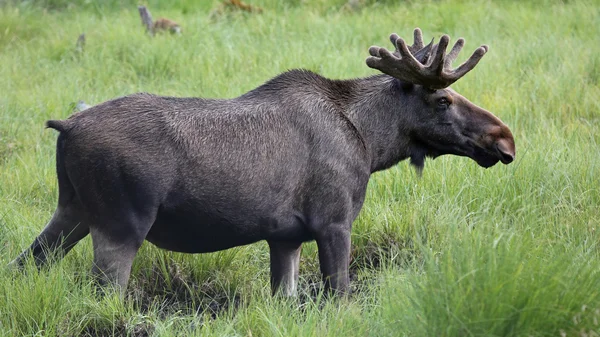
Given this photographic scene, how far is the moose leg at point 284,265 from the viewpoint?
4.96m

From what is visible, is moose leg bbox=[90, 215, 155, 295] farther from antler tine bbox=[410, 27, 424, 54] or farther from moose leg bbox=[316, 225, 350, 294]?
antler tine bbox=[410, 27, 424, 54]

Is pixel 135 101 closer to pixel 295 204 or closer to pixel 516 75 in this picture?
pixel 295 204

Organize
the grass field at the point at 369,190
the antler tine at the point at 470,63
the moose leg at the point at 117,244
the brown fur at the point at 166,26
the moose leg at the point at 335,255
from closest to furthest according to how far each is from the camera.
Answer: the grass field at the point at 369,190 < the moose leg at the point at 117,244 < the moose leg at the point at 335,255 < the antler tine at the point at 470,63 < the brown fur at the point at 166,26

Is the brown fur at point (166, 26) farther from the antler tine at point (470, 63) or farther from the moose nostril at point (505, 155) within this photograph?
the moose nostril at point (505, 155)

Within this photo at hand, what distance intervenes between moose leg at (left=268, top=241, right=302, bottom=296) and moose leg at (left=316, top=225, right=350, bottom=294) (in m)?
0.27

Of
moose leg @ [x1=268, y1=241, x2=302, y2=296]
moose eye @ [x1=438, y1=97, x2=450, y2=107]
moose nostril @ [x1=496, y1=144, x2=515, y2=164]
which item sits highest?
moose eye @ [x1=438, y1=97, x2=450, y2=107]

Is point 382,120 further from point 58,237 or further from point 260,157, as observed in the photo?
point 58,237

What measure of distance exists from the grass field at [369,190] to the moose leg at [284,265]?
10cm

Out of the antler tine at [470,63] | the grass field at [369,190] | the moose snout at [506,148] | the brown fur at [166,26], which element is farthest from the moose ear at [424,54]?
the brown fur at [166,26]

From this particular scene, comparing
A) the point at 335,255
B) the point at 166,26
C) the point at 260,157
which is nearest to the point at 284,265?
the point at 335,255

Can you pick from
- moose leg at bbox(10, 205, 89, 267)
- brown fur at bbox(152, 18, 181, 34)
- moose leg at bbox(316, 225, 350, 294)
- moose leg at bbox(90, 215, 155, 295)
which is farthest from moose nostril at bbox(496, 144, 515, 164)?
brown fur at bbox(152, 18, 181, 34)

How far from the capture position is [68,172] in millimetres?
4465

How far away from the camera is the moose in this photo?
4387 mm

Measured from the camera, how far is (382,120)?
5.02 meters
